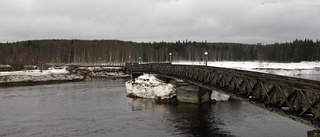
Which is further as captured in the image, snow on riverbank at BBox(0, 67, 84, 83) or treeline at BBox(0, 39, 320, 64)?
treeline at BBox(0, 39, 320, 64)

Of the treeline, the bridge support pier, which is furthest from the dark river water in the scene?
the treeline

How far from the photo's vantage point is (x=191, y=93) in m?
32.9

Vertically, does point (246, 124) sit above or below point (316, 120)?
below

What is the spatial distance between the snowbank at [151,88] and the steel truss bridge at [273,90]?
435cm

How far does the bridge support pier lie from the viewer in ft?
107

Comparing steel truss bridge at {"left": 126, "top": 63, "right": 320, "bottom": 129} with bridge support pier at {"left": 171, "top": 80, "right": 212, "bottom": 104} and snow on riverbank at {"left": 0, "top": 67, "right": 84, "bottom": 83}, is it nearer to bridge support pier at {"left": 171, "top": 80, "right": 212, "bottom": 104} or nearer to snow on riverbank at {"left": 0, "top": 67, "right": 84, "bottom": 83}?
bridge support pier at {"left": 171, "top": 80, "right": 212, "bottom": 104}

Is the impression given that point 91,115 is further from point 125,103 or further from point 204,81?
point 204,81

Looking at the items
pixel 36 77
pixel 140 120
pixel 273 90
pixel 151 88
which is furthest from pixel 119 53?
pixel 273 90

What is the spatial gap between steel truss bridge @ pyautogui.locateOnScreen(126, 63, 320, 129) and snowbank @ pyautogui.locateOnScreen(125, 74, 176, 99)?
4.35 metres

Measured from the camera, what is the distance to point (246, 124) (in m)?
22.9

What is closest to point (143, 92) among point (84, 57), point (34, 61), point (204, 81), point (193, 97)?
point (193, 97)

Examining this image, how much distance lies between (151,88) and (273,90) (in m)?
23.1

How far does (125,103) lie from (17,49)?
145836 millimetres

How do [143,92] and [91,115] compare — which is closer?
[91,115]
